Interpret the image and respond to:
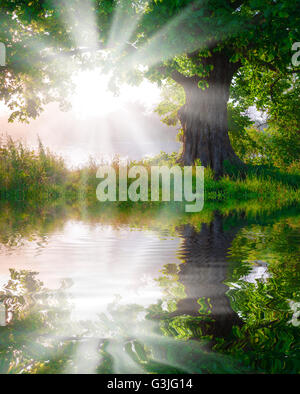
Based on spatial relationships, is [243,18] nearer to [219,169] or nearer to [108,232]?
[219,169]

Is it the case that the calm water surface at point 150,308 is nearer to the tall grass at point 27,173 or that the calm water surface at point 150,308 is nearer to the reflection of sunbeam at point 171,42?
the reflection of sunbeam at point 171,42

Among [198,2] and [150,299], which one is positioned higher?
[198,2]

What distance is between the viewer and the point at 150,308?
2.45 metres

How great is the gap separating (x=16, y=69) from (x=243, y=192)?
430 inches

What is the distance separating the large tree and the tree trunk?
0.15ft

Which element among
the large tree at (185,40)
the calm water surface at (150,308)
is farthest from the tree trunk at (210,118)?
the calm water surface at (150,308)

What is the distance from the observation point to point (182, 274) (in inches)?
131

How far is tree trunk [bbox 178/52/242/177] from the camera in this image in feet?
64.9
